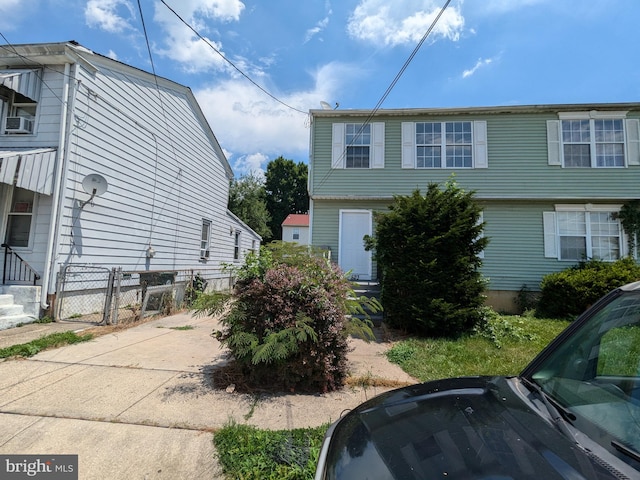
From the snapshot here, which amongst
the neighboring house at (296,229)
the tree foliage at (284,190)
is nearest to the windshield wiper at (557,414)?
the neighboring house at (296,229)

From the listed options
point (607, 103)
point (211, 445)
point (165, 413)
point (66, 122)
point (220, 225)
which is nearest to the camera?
point (211, 445)

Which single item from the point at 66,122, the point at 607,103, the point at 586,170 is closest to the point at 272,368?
the point at 66,122

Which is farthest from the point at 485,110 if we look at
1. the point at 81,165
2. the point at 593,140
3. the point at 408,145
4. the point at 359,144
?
the point at 81,165

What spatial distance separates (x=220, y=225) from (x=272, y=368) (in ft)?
40.0

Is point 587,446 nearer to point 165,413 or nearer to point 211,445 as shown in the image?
point 211,445

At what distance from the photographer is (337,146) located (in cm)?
1072

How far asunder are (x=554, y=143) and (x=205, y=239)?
12854 mm

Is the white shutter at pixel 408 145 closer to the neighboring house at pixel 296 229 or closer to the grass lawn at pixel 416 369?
the grass lawn at pixel 416 369

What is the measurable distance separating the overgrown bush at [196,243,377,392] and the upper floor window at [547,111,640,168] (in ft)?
32.7

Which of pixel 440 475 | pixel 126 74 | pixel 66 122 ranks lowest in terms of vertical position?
pixel 440 475

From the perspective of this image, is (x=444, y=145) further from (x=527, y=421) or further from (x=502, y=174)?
(x=527, y=421)

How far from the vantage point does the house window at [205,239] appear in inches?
535

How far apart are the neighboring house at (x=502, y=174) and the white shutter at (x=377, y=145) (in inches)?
1.3

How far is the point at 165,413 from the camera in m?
3.16
